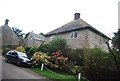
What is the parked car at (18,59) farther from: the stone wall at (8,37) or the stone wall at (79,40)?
the stone wall at (8,37)

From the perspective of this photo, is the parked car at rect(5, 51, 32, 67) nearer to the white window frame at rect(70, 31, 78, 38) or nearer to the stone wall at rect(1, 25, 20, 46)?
the white window frame at rect(70, 31, 78, 38)

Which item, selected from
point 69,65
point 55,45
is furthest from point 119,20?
point 55,45

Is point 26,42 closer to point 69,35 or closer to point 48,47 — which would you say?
point 69,35

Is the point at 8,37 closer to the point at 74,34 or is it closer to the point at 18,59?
the point at 74,34

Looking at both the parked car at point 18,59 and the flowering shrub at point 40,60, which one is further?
the flowering shrub at point 40,60

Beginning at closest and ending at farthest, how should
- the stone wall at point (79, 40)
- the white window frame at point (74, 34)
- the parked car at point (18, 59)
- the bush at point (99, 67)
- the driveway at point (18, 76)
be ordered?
the driveway at point (18, 76) → the bush at point (99, 67) → the parked car at point (18, 59) → the stone wall at point (79, 40) → the white window frame at point (74, 34)

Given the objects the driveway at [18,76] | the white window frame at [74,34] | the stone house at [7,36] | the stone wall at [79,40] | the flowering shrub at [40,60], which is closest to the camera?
the driveway at [18,76]

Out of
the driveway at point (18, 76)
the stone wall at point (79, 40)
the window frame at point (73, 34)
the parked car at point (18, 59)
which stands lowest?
the driveway at point (18, 76)

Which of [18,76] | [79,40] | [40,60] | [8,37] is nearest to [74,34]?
[79,40]

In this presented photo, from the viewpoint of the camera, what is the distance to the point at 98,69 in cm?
845

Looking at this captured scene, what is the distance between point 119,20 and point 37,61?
11.1m

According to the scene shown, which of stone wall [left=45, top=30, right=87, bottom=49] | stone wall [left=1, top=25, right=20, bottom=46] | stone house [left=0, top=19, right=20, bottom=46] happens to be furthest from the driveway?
stone wall [left=1, top=25, right=20, bottom=46]

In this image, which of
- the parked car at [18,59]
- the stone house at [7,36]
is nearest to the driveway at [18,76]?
the parked car at [18,59]

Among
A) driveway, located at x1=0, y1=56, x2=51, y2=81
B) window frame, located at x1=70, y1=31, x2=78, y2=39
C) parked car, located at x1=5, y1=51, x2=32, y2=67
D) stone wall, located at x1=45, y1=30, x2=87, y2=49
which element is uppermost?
window frame, located at x1=70, y1=31, x2=78, y2=39
